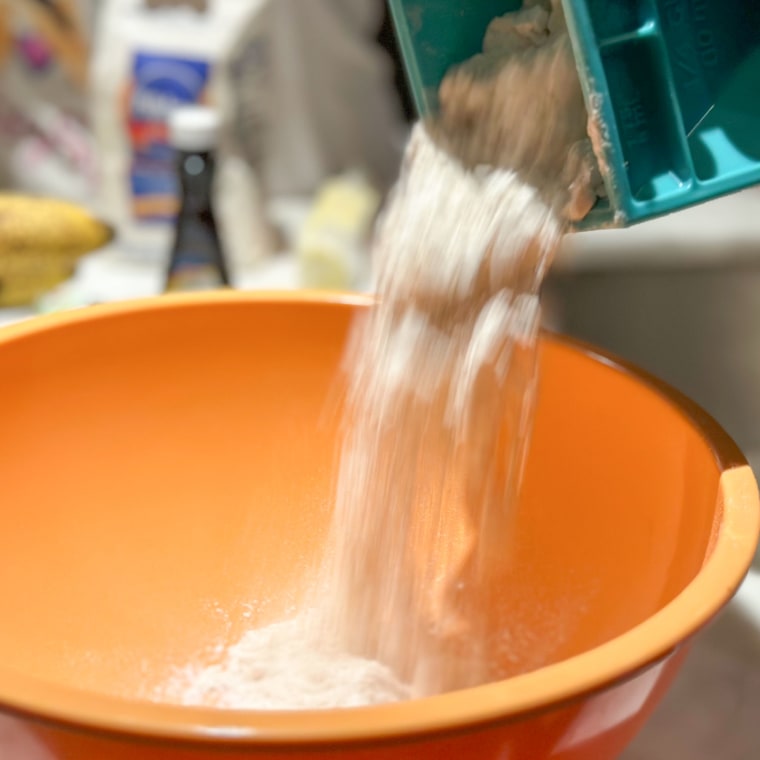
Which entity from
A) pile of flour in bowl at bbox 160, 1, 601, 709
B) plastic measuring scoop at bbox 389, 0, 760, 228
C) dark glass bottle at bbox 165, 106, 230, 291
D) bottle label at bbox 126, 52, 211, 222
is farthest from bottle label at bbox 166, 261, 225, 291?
plastic measuring scoop at bbox 389, 0, 760, 228

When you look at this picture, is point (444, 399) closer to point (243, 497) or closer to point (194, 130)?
point (243, 497)

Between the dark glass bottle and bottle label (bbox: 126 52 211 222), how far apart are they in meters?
0.07

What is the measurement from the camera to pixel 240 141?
893mm

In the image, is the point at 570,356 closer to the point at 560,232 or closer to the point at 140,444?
the point at 560,232

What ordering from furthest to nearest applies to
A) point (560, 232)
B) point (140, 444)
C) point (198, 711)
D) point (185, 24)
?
point (185, 24) → point (140, 444) → point (560, 232) → point (198, 711)

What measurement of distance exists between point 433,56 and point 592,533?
0.84 feet

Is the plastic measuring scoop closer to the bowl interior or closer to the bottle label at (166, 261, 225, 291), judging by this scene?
the bowl interior

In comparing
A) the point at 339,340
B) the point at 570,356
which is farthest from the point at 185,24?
the point at 570,356

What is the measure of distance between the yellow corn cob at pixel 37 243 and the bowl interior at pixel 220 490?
291mm

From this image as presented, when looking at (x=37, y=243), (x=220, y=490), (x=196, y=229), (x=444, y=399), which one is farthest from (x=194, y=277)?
(x=444, y=399)

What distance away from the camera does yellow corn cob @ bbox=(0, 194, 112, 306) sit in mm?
776

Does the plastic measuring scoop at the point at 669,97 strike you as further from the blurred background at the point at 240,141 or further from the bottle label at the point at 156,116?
the bottle label at the point at 156,116

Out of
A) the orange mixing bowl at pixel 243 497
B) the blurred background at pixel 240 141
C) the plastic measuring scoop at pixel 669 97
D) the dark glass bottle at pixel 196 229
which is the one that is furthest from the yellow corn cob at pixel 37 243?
the plastic measuring scoop at pixel 669 97

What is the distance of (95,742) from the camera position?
0.26 m
